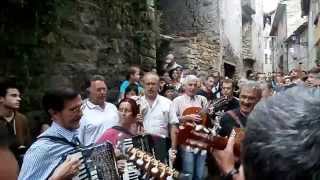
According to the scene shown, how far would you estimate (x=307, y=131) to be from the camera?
1.39 m

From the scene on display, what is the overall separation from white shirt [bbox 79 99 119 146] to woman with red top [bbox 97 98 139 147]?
0.27m

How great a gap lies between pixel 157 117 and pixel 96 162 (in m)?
3.28

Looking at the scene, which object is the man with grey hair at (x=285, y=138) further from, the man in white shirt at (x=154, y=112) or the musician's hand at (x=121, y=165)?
the man in white shirt at (x=154, y=112)

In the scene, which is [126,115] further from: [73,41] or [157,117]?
[73,41]

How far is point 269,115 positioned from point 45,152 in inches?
92.8

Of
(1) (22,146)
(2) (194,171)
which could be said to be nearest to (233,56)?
(2) (194,171)

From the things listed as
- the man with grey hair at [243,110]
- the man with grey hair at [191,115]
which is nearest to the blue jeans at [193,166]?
the man with grey hair at [191,115]

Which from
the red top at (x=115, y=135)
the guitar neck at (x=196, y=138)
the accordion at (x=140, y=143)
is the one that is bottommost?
the accordion at (x=140, y=143)

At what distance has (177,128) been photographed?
4.17 meters

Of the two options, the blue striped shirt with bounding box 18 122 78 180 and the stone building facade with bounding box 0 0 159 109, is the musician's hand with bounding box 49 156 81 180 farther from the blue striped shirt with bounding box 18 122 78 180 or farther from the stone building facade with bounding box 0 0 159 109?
the stone building facade with bounding box 0 0 159 109

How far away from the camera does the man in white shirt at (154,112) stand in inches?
277

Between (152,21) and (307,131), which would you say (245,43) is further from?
(307,131)

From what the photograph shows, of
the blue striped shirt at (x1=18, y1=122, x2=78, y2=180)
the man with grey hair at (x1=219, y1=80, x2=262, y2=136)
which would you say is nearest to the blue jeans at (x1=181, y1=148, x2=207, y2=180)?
the man with grey hair at (x1=219, y1=80, x2=262, y2=136)

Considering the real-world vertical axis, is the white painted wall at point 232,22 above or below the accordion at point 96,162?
above
